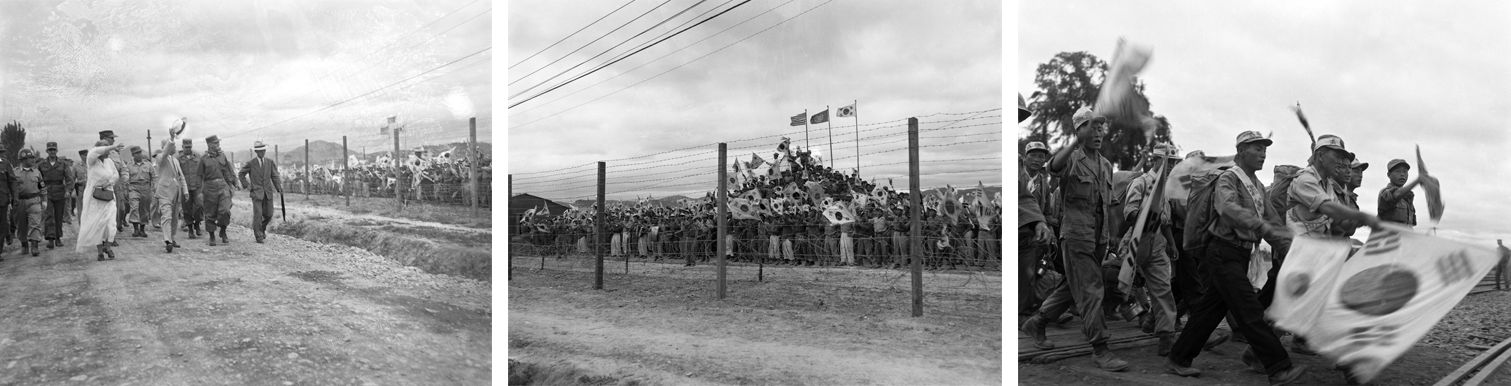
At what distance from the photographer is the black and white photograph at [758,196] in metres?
5.05

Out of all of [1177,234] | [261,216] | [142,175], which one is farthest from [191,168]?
[1177,234]

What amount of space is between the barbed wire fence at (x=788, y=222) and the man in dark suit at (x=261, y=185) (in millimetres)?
1952

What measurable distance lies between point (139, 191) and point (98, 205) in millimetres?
200

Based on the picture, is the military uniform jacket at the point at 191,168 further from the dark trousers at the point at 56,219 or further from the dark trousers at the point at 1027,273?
the dark trousers at the point at 1027,273

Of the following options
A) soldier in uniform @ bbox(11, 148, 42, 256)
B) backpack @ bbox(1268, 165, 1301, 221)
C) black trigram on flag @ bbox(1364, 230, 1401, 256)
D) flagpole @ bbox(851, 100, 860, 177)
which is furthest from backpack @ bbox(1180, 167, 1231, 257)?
soldier in uniform @ bbox(11, 148, 42, 256)

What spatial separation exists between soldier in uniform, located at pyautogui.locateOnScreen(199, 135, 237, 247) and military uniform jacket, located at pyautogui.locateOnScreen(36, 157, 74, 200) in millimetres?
608

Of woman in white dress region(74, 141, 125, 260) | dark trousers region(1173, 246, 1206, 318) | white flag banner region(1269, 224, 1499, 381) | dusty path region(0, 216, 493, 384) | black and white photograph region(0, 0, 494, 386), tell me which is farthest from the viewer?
woman in white dress region(74, 141, 125, 260)

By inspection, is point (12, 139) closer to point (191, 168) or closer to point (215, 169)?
point (191, 168)

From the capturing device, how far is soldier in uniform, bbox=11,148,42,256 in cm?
461

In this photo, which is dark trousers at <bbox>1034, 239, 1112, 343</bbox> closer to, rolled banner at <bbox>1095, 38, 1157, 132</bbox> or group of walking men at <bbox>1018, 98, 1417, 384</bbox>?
group of walking men at <bbox>1018, 98, 1417, 384</bbox>

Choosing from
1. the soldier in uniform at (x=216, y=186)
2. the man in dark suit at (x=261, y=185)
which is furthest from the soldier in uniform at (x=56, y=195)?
the man in dark suit at (x=261, y=185)

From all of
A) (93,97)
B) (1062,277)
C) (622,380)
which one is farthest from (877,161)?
(93,97)

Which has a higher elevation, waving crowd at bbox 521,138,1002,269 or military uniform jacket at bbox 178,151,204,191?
military uniform jacket at bbox 178,151,204,191

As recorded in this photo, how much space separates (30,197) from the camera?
15.3ft
